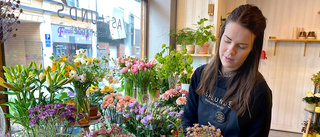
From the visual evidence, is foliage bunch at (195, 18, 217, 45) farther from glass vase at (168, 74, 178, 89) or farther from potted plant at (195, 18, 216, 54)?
glass vase at (168, 74, 178, 89)

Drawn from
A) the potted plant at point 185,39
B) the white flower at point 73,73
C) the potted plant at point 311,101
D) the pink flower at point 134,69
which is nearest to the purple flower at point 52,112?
the white flower at point 73,73

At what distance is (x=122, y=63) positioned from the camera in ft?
5.01

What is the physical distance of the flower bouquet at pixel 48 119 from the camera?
2.60ft

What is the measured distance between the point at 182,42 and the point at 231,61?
1.54 meters

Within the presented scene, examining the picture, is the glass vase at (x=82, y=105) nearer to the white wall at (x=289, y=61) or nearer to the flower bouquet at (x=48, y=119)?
the flower bouquet at (x=48, y=119)

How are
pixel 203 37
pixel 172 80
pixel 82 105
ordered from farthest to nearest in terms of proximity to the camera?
pixel 203 37, pixel 172 80, pixel 82 105

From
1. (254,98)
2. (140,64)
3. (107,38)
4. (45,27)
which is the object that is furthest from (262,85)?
(107,38)

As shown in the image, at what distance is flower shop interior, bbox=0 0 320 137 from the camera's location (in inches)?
34.8

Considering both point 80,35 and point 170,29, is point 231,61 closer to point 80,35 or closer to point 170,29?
point 80,35

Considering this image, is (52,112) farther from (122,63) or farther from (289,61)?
(289,61)

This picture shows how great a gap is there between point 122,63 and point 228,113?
3.07ft

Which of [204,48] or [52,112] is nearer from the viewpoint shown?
[52,112]

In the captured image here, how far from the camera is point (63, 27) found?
4.74ft

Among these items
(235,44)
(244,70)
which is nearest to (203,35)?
(244,70)
